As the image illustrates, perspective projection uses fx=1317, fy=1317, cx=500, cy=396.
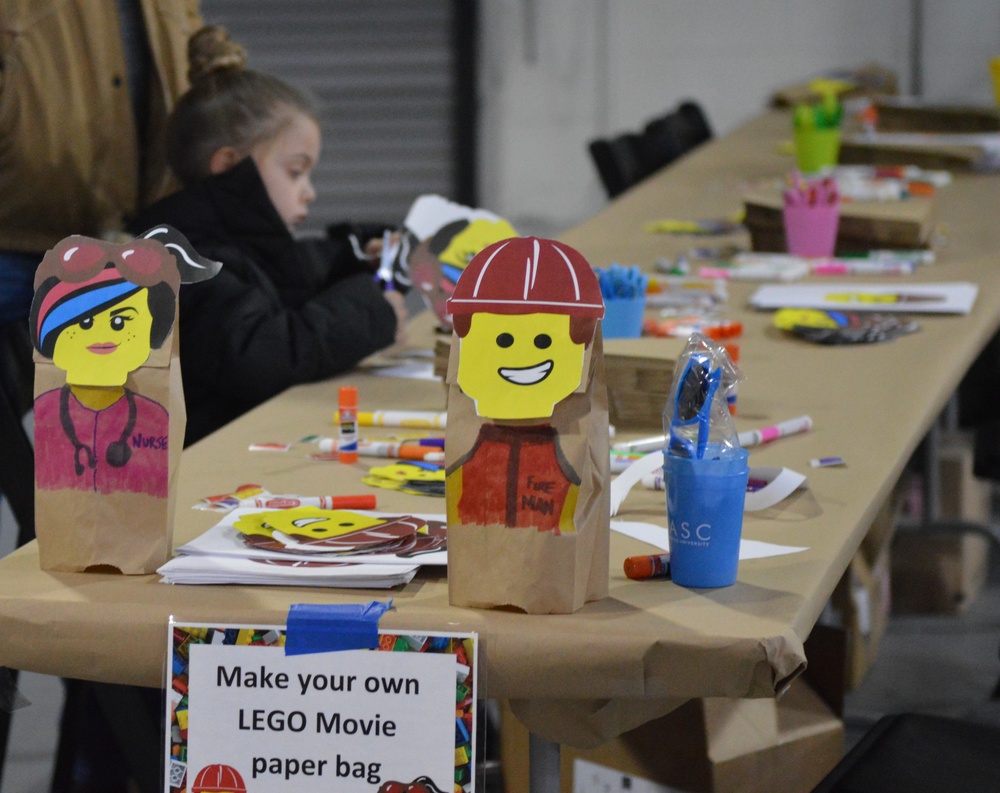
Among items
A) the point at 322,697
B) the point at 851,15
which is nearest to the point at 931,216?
the point at 322,697

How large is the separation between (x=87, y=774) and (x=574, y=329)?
4.78 feet

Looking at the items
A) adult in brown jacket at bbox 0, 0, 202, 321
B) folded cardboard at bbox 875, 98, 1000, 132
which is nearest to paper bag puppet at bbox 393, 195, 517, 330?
adult in brown jacket at bbox 0, 0, 202, 321

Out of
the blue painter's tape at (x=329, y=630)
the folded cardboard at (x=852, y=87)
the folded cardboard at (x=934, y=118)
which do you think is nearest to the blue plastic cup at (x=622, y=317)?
the blue painter's tape at (x=329, y=630)

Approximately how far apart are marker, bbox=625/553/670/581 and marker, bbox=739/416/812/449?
391mm

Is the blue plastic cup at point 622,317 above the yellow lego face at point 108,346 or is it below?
below

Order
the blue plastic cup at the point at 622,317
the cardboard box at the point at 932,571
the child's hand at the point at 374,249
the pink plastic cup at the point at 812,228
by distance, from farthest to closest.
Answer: the cardboard box at the point at 932,571 → the pink plastic cup at the point at 812,228 → the child's hand at the point at 374,249 → the blue plastic cup at the point at 622,317

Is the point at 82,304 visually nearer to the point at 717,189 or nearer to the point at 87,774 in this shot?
the point at 87,774

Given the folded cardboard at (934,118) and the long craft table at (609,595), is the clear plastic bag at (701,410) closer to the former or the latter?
the long craft table at (609,595)

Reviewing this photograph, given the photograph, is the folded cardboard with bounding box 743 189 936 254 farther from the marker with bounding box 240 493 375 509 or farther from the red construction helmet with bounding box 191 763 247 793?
the red construction helmet with bounding box 191 763 247 793

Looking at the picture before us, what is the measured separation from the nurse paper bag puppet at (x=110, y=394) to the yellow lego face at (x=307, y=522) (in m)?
→ 0.09

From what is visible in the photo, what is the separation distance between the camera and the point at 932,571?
9.83ft

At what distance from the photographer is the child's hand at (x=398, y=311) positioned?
1.95 m

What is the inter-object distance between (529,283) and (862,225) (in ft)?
5.67

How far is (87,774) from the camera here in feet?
6.83
